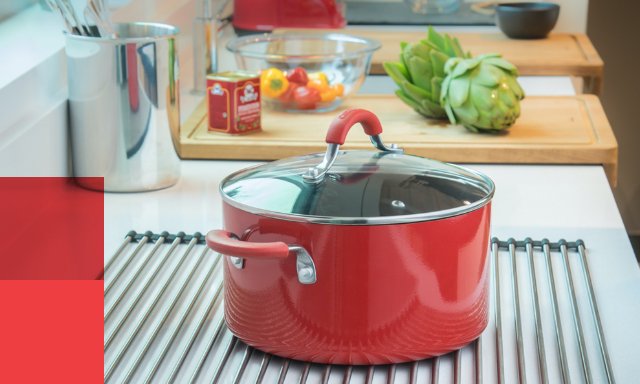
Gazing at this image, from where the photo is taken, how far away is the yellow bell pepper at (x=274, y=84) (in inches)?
66.8

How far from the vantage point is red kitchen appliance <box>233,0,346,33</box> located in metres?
2.43

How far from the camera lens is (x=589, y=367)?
31.0 inches

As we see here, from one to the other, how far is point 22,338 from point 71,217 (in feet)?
1.14

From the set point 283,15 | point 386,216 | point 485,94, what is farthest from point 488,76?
point 283,15

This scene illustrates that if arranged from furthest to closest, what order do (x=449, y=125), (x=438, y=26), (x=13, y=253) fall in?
(x=438, y=26) < (x=449, y=125) < (x=13, y=253)

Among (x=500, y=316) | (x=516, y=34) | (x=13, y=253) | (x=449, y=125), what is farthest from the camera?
(x=516, y=34)

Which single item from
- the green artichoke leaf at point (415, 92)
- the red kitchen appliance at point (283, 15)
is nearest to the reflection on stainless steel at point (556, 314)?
the green artichoke leaf at point (415, 92)

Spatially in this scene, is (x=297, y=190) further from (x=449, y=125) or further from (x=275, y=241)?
(x=449, y=125)

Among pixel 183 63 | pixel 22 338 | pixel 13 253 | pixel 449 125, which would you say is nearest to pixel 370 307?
pixel 22 338

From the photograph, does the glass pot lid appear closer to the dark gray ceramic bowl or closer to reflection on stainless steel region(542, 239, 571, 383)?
reflection on stainless steel region(542, 239, 571, 383)
